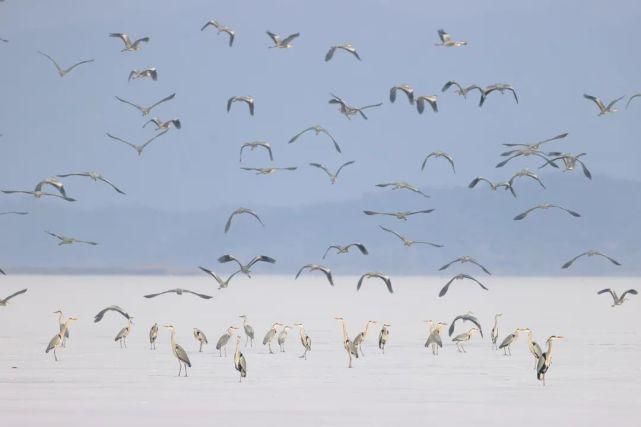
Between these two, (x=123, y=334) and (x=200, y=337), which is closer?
(x=200, y=337)

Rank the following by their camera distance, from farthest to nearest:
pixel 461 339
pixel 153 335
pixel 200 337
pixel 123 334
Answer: pixel 123 334, pixel 153 335, pixel 461 339, pixel 200 337

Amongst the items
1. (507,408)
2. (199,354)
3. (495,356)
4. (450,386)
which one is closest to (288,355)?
(199,354)

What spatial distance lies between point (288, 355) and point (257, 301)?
40.9 m

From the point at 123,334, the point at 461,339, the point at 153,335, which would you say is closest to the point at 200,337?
the point at 153,335

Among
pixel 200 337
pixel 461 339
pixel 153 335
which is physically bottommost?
pixel 200 337

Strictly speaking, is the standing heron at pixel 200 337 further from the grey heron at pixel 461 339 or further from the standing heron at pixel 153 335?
the grey heron at pixel 461 339

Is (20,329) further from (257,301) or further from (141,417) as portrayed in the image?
(257,301)

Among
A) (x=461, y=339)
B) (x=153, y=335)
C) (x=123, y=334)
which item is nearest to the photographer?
(x=461, y=339)

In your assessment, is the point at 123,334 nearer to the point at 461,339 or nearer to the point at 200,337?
the point at 200,337

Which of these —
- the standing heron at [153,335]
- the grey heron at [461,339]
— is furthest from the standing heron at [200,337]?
the grey heron at [461,339]

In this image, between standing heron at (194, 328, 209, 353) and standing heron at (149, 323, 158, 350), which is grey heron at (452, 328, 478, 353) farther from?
standing heron at (149, 323, 158, 350)

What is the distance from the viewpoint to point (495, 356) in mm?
36469

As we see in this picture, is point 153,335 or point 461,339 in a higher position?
point 461,339

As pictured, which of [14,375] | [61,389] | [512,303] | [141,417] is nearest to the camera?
[141,417]
